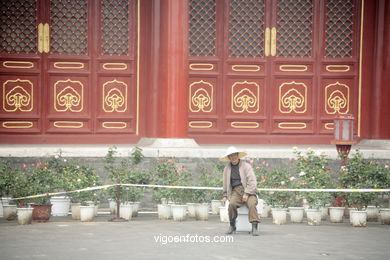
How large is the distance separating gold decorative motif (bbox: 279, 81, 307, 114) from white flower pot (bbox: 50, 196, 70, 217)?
6.48 metres

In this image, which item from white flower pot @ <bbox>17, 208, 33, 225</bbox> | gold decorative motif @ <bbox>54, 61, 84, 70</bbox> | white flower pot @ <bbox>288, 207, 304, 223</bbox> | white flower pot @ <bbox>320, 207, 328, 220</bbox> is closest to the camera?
white flower pot @ <bbox>17, 208, 33, 225</bbox>

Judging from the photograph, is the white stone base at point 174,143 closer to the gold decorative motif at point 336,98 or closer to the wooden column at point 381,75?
the gold decorative motif at point 336,98

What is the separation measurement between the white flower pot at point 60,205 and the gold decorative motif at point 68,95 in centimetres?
438

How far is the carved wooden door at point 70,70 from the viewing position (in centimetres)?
1769

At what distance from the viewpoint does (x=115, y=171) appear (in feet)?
47.0

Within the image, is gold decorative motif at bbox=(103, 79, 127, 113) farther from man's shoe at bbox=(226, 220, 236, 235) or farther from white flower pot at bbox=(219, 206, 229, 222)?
man's shoe at bbox=(226, 220, 236, 235)

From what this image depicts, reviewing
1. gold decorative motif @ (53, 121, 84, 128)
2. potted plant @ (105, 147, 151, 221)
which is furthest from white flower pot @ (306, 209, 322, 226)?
gold decorative motif @ (53, 121, 84, 128)

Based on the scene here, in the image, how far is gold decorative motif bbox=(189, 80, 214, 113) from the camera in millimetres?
18203

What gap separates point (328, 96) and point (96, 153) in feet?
19.0

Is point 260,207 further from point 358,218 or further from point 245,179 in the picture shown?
point 245,179

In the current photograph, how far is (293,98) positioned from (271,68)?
876mm

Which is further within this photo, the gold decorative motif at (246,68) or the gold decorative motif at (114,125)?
the gold decorative motif at (246,68)

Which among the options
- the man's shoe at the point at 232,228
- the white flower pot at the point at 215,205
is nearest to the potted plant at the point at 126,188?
the white flower pot at the point at 215,205

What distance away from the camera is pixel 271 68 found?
18.4 metres
